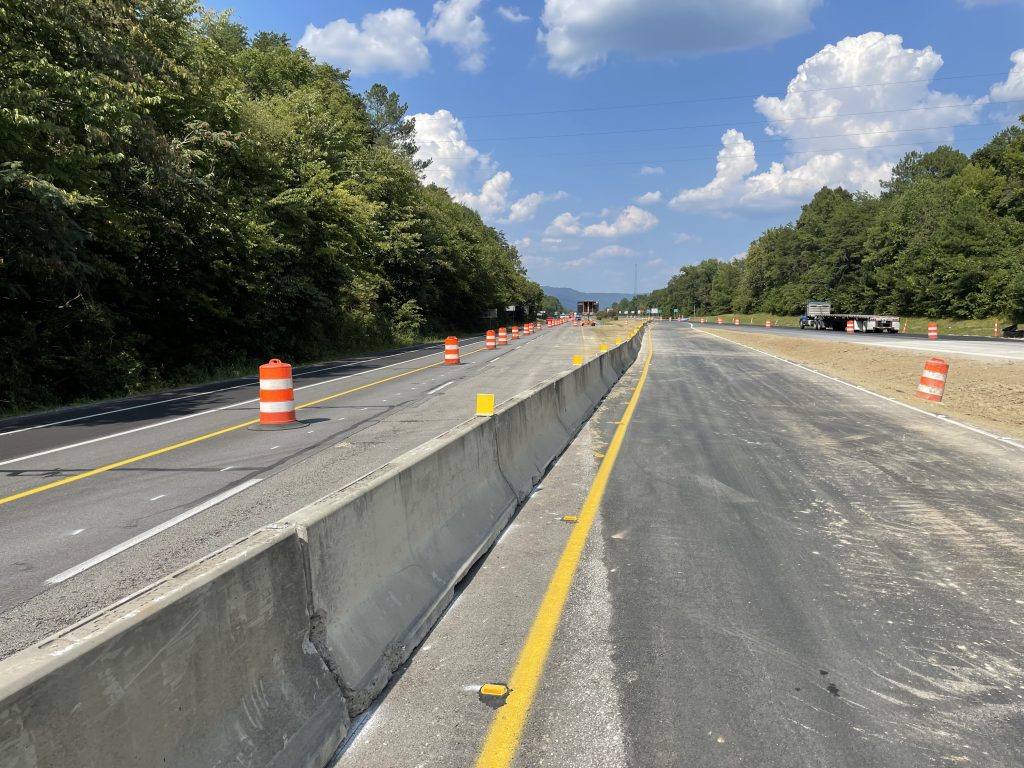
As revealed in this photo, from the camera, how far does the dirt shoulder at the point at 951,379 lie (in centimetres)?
1357

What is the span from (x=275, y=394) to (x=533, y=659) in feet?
28.9

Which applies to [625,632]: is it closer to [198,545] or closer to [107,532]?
[198,545]

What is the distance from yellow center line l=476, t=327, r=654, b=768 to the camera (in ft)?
9.59

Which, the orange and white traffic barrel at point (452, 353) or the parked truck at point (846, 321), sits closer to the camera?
the orange and white traffic barrel at point (452, 353)

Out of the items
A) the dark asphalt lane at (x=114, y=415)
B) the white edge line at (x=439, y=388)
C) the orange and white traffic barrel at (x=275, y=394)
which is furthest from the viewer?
the white edge line at (x=439, y=388)

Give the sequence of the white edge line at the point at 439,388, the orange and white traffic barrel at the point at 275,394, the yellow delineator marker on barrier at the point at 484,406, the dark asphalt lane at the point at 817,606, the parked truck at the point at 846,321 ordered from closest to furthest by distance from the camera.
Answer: the dark asphalt lane at the point at 817,606
the yellow delineator marker on barrier at the point at 484,406
the orange and white traffic barrel at the point at 275,394
the white edge line at the point at 439,388
the parked truck at the point at 846,321

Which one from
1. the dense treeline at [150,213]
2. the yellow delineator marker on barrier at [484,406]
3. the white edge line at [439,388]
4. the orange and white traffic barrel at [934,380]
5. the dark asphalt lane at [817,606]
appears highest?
the dense treeline at [150,213]

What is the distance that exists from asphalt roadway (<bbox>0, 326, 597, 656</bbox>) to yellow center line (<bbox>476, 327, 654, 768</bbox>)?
8.99ft

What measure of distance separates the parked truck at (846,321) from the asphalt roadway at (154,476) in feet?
163

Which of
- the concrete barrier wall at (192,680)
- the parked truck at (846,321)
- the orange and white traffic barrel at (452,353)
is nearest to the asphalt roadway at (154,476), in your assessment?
the concrete barrier wall at (192,680)

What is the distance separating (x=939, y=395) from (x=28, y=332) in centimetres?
2053

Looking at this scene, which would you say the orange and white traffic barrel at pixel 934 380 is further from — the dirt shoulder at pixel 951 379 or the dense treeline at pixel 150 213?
the dense treeline at pixel 150 213

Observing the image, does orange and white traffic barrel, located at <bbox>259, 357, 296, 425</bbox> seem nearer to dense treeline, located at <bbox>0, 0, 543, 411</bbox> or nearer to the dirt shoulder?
dense treeline, located at <bbox>0, 0, 543, 411</bbox>

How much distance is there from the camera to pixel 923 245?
7050 centimetres
